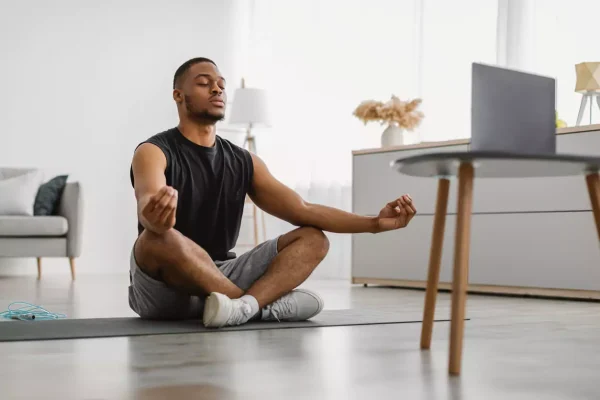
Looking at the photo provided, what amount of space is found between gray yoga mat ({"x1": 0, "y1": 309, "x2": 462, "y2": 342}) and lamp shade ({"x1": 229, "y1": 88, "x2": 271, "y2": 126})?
152 inches

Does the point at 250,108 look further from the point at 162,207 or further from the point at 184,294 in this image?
the point at 162,207

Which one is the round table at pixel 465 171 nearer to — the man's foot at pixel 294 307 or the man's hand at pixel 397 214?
the man's hand at pixel 397 214

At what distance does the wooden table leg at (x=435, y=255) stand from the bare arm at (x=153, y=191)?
25.0 inches

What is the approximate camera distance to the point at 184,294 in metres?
2.67

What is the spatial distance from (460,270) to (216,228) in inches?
46.4

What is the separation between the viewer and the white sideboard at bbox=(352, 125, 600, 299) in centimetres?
417

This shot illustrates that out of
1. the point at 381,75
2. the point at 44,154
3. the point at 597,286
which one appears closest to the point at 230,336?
the point at 597,286

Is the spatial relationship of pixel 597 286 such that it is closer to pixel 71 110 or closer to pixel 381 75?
pixel 381 75

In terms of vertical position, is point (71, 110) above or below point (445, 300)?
above

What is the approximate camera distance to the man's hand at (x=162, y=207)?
198 cm

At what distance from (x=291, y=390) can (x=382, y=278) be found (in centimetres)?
387

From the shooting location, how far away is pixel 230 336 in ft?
7.61

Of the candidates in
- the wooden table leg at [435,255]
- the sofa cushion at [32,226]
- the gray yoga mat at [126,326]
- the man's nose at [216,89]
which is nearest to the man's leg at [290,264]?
the gray yoga mat at [126,326]

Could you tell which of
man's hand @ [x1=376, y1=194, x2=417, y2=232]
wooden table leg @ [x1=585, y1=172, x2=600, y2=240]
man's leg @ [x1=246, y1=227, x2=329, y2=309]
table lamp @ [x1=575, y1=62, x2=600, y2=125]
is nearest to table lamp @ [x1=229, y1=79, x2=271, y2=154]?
table lamp @ [x1=575, y1=62, x2=600, y2=125]
